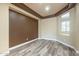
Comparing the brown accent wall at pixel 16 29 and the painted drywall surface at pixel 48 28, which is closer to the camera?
the brown accent wall at pixel 16 29

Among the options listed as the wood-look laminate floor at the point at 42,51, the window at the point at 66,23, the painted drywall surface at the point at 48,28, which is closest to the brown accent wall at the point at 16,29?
the wood-look laminate floor at the point at 42,51

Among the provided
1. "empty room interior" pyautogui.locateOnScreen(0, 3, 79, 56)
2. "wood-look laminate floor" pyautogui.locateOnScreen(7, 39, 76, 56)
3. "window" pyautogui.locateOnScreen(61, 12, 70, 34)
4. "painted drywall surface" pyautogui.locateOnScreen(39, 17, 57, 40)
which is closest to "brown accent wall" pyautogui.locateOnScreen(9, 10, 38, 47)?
"empty room interior" pyautogui.locateOnScreen(0, 3, 79, 56)

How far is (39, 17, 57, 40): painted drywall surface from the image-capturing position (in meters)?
7.54

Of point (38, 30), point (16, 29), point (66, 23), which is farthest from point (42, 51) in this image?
point (38, 30)

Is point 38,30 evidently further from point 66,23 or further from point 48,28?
point 66,23

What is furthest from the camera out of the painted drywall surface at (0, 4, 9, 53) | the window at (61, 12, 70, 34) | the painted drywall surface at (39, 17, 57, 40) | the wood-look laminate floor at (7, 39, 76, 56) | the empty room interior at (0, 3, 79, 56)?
the painted drywall surface at (39, 17, 57, 40)

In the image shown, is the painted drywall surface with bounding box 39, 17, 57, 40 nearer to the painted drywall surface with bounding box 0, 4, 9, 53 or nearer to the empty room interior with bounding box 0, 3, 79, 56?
the empty room interior with bounding box 0, 3, 79, 56

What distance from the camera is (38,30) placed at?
8.41 m

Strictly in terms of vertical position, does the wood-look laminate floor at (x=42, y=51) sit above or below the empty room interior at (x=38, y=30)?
below

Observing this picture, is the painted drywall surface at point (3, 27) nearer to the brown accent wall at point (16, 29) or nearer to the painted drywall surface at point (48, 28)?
the brown accent wall at point (16, 29)

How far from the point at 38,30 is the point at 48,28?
3.08 feet

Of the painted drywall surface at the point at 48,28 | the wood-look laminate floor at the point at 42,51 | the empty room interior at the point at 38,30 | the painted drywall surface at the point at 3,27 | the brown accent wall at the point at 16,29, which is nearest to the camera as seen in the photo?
the painted drywall surface at the point at 3,27

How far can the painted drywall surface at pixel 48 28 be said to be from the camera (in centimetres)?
754

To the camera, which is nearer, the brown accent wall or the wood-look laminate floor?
the wood-look laminate floor
